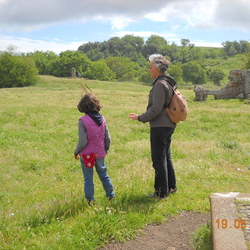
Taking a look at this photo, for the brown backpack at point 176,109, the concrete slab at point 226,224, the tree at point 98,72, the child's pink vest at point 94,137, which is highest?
the tree at point 98,72

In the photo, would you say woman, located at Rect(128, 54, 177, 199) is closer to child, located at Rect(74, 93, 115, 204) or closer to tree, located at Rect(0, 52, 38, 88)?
child, located at Rect(74, 93, 115, 204)

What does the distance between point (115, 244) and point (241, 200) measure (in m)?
2.07

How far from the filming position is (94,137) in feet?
19.1

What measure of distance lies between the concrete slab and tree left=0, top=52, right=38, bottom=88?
53.7m

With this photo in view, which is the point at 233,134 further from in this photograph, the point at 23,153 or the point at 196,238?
the point at 196,238

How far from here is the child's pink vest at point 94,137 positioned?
18.9 ft

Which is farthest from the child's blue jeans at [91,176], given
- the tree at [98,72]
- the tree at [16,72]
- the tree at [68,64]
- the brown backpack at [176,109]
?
the tree at [98,72]

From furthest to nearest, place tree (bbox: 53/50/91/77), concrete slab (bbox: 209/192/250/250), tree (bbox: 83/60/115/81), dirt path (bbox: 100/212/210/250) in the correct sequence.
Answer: tree (bbox: 83/60/115/81), tree (bbox: 53/50/91/77), dirt path (bbox: 100/212/210/250), concrete slab (bbox: 209/192/250/250)

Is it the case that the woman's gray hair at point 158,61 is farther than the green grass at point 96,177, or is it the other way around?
the woman's gray hair at point 158,61

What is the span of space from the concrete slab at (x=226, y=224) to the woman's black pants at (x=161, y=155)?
4.51ft

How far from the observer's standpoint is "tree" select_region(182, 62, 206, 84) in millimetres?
102062

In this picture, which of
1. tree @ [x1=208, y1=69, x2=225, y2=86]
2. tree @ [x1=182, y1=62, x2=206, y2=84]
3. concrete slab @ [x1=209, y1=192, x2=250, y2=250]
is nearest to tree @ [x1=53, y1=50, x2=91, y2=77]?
tree @ [x1=182, y1=62, x2=206, y2=84]

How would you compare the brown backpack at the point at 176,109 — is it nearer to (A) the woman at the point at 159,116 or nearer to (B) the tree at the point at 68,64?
(A) the woman at the point at 159,116

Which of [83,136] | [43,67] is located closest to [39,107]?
[83,136]
